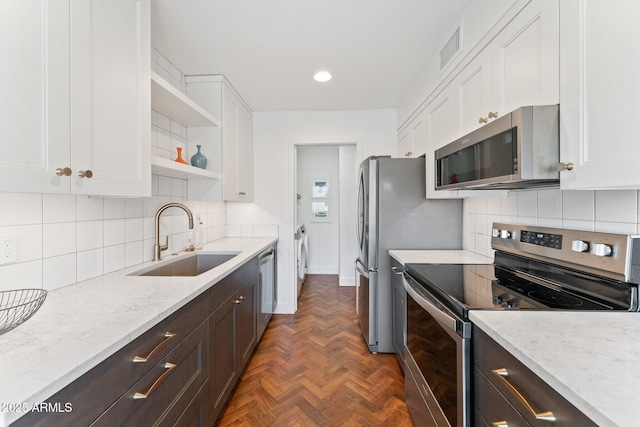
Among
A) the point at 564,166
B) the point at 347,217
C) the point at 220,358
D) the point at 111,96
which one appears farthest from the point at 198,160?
the point at 347,217

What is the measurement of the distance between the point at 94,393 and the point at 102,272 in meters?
0.93

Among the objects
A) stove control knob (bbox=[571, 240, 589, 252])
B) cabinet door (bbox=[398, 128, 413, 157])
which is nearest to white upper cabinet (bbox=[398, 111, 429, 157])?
cabinet door (bbox=[398, 128, 413, 157])

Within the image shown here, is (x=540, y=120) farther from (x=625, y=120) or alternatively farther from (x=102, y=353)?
(x=102, y=353)

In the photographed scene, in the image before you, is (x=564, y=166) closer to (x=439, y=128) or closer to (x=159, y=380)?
(x=439, y=128)

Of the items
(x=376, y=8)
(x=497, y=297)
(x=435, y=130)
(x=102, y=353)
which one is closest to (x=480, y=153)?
(x=497, y=297)

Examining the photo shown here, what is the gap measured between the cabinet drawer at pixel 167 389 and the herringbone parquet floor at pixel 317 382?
0.62 metres

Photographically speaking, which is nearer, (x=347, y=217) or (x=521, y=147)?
(x=521, y=147)

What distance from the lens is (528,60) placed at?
1.08 meters

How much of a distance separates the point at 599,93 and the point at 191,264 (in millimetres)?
2338

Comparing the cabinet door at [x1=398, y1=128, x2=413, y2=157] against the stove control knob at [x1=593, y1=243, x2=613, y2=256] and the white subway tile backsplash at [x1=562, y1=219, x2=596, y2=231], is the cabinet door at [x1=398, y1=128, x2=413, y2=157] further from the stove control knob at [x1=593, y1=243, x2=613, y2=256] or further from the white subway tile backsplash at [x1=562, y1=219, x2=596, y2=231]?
the stove control knob at [x1=593, y1=243, x2=613, y2=256]

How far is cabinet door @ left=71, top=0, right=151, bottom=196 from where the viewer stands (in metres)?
1.01

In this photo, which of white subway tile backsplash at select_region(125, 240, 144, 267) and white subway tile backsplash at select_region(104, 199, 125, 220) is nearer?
white subway tile backsplash at select_region(104, 199, 125, 220)

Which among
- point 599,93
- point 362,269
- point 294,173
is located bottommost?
point 362,269

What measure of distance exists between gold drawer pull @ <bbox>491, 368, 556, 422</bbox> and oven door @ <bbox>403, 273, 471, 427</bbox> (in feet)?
0.55
